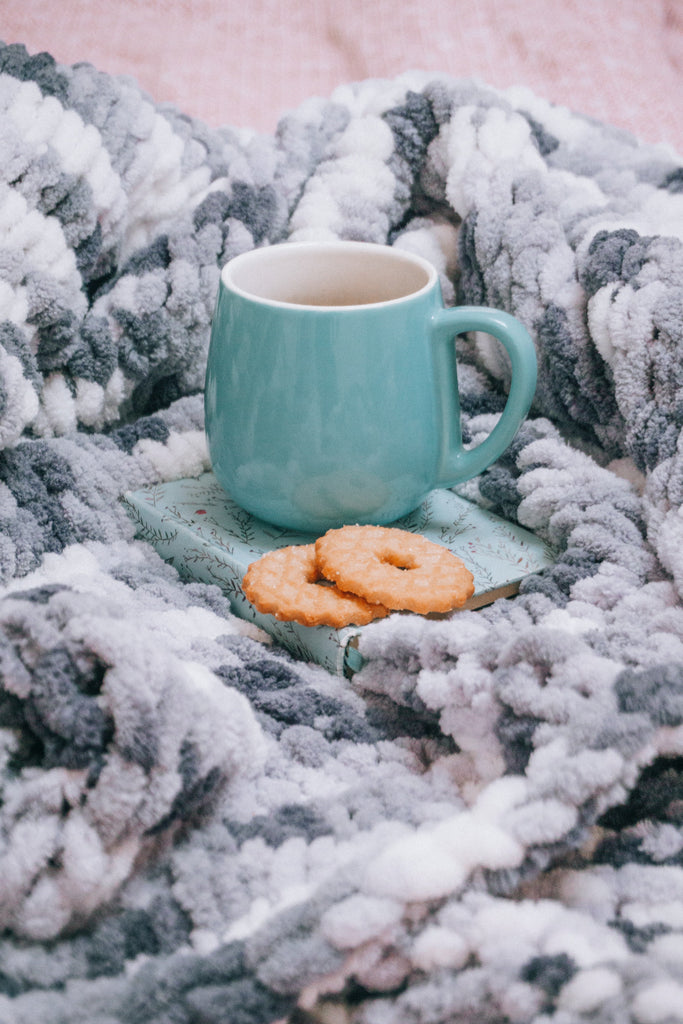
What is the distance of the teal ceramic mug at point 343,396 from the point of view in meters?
0.52

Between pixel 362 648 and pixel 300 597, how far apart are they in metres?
0.04

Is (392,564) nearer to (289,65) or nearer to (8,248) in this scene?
(8,248)

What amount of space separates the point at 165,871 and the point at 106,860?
30 mm

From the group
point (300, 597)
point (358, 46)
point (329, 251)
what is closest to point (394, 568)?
point (300, 597)

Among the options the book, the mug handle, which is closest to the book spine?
the book

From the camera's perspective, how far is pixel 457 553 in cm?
56

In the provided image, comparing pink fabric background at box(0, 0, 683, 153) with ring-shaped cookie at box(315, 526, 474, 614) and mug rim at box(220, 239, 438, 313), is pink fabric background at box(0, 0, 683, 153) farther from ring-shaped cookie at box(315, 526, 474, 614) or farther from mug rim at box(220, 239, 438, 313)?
ring-shaped cookie at box(315, 526, 474, 614)

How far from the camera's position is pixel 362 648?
472 millimetres

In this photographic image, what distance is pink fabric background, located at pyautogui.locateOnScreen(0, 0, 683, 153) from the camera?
34.6 inches

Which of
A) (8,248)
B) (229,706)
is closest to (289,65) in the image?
(8,248)

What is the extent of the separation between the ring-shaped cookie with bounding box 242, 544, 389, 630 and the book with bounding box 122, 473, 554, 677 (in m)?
0.02

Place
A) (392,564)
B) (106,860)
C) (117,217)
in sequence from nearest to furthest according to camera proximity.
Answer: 1. (106,860)
2. (392,564)
3. (117,217)

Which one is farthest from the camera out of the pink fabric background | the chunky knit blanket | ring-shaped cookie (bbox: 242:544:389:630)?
the pink fabric background

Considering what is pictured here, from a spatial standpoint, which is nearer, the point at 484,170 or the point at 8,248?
the point at 8,248
